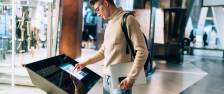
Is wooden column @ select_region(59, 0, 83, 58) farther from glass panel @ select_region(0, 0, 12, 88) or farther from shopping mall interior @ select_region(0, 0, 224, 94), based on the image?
glass panel @ select_region(0, 0, 12, 88)

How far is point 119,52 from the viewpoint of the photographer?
246cm

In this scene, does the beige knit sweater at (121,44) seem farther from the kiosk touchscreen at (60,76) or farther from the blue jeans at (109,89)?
the kiosk touchscreen at (60,76)

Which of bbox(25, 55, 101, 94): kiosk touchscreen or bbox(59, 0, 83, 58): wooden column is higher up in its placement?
bbox(59, 0, 83, 58): wooden column

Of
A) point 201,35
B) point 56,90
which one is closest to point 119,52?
point 56,90

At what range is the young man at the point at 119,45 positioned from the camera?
2344 millimetres

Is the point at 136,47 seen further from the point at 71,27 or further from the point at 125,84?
the point at 71,27

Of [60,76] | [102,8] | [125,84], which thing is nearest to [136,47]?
[125,84]

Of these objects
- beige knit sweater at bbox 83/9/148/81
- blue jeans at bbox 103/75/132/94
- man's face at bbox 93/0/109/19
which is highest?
man's face at bbox 93/0/109/19

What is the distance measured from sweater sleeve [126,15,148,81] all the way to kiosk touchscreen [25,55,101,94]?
1.00 ft

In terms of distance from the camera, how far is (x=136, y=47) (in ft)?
7.80

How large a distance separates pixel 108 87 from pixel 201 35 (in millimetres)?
19001

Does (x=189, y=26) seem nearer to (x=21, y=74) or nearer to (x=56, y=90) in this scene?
(x=21, y=74)

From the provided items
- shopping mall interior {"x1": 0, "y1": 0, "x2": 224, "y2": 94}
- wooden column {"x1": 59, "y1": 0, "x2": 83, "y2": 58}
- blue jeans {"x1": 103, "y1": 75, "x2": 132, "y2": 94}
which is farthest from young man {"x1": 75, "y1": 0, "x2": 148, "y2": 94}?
wooden column {"x1": 59, "y1": 0, "x2": 83, "y2": 58}

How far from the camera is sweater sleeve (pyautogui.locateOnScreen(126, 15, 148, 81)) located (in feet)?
7.62
